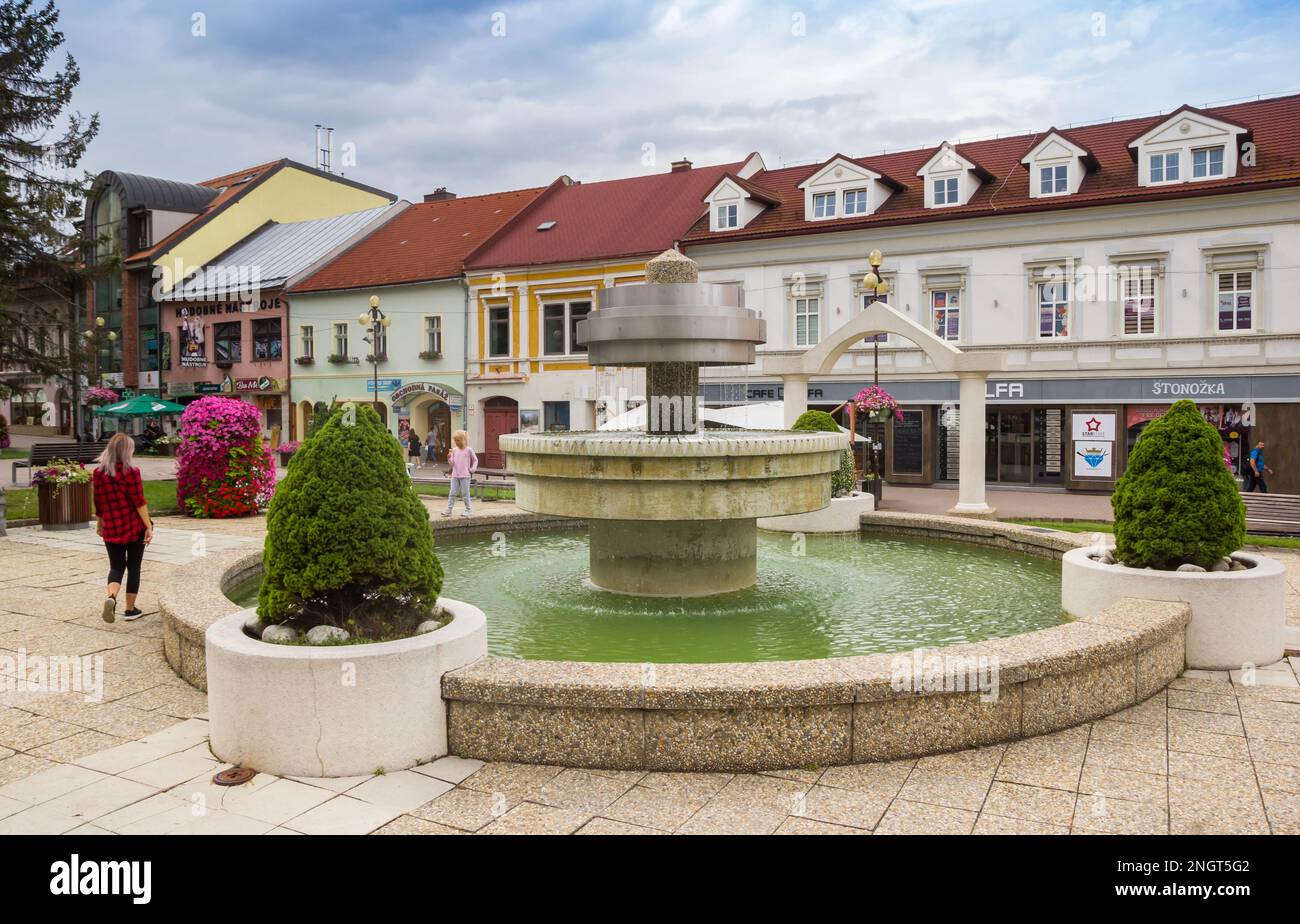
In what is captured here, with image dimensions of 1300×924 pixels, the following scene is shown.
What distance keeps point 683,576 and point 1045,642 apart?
4.02 m

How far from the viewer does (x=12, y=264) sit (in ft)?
96.4

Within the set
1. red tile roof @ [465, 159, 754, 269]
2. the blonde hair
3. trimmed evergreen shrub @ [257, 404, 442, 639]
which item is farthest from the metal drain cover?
red tile roof @ [465, 159, 754, 269]

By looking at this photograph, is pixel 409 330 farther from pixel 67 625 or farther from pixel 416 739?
pixel 416 739

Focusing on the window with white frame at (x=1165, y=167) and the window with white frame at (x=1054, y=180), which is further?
the window with white frame at (x=1054, y=180)

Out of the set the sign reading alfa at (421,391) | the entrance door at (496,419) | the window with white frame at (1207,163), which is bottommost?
the entrance door at (496,419)

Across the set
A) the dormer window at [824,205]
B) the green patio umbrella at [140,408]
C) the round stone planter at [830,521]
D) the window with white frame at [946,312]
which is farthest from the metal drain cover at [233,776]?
the green patio umbrella at [140,408]

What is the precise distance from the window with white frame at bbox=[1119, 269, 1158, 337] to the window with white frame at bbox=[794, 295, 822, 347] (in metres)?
8.58

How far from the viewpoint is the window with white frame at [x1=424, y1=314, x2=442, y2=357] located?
125 ft

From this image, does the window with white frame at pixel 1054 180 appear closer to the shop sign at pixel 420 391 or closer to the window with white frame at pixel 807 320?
the window with white frame at pixel 807 320

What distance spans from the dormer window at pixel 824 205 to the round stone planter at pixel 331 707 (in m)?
27.6

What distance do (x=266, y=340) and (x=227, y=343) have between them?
2.64 meters

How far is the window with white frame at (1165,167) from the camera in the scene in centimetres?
2591

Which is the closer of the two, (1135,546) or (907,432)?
(1135,546)
